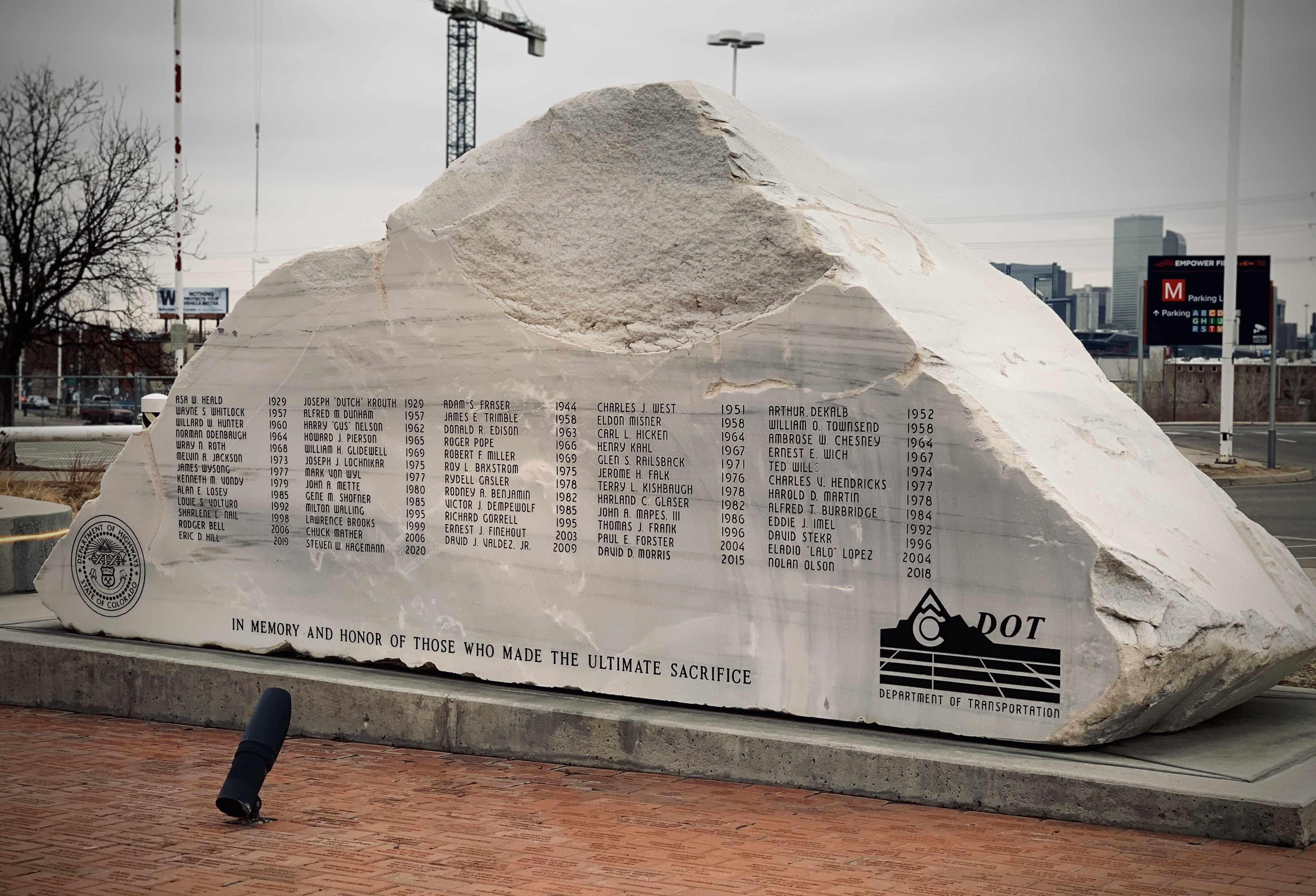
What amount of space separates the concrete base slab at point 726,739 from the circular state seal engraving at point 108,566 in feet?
0.89

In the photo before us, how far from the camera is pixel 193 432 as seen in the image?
26.1 feet

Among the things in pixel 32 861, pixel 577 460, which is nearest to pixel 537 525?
pixel 577 460

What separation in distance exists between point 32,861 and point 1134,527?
4.76 meters

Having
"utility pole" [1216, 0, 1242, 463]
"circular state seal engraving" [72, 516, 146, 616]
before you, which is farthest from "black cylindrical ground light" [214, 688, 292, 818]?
"utility pole" [1216, 0, 1242, 463]

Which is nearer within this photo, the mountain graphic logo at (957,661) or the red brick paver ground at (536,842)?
the red brick paver ground at (536,842)

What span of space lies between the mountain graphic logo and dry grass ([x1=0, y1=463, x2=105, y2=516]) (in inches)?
480

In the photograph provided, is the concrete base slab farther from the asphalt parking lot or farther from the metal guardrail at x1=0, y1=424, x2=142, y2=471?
the asphalt parking lot

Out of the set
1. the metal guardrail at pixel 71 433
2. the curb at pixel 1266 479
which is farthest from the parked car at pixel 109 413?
the curb at pixel 1266 479

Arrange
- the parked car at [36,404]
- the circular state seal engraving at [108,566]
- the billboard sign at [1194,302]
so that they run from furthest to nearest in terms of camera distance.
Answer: the parked car at [36,404] < the billboard sign at [1194,302] < the circular state seal engraving at [108,566]

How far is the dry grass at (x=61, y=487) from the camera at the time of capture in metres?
16.4

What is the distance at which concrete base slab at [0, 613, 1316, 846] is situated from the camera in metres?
5.07

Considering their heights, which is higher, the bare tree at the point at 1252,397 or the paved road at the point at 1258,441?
the bare tree at the point at 1252,397

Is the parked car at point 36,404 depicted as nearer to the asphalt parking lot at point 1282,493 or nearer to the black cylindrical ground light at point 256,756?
the asphalt parking lot at point 1282,493

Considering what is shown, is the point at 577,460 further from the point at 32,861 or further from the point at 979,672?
the point at 32,861
